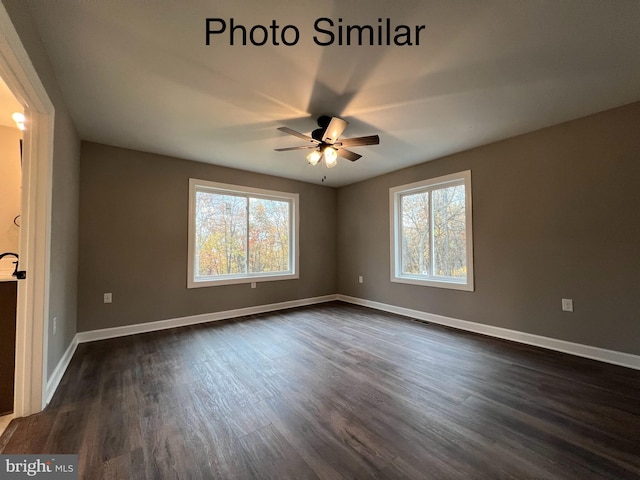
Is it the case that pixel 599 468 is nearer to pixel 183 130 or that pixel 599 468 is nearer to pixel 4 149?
pixel 183 130

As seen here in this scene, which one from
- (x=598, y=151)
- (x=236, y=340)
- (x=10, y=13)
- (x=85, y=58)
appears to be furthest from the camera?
(x=236, y=340)

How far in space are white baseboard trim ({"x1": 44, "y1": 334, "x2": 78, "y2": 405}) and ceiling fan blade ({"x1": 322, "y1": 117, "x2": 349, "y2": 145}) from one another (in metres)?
3.00

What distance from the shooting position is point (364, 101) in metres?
2.36

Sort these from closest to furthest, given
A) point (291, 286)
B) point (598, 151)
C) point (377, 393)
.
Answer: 1. point (377, 393)
2. point (598, 151)
3. point (291, 286)

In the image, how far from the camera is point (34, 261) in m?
1.76

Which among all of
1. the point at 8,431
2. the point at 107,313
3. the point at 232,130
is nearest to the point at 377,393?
the point at 8,431

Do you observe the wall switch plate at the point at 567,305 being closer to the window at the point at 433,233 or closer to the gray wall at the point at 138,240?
the window at the point at 433,233

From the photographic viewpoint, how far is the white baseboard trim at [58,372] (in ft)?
6.28

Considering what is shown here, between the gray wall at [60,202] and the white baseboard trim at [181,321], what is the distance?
0.90ft

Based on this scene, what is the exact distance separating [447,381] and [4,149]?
4756mm

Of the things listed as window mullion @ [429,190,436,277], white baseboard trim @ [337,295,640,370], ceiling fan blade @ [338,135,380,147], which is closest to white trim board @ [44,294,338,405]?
white baseboard trim @ [337,295,640,370]

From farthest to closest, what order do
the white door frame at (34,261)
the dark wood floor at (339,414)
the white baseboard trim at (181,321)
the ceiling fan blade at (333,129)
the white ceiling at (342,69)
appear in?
the white baseboard trim at (181,321), the ceiling fan blade at (333,129), the white door frame at (34,261), the white ceiling at (342,69), the dark wood floor at (339,414)

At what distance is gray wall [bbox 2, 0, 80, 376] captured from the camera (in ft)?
5.04

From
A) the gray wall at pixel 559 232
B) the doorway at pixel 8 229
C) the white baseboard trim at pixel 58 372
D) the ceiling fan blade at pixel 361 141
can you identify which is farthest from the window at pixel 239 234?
the gray wall at pixel 559 232
